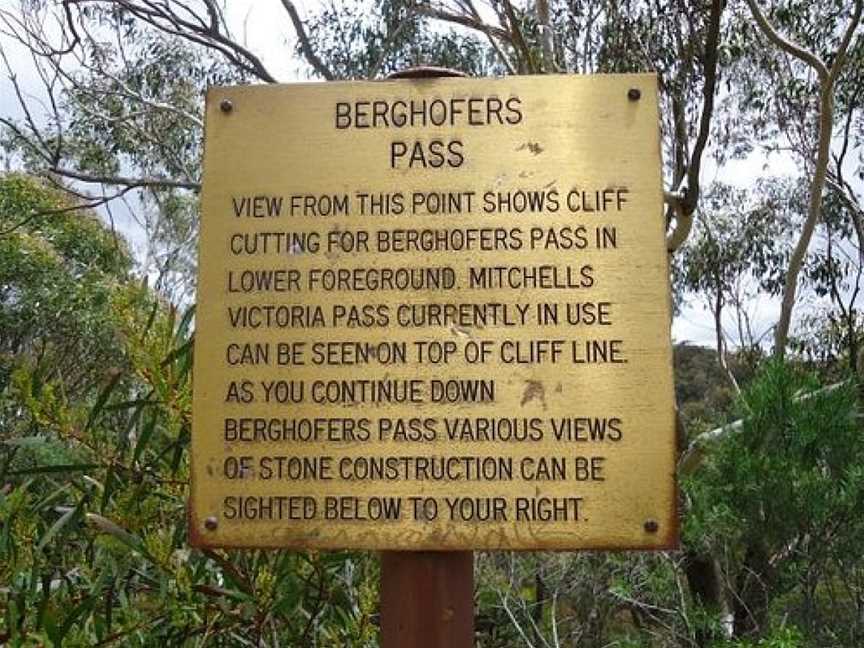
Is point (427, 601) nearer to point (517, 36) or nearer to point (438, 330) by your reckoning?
point (438, 330)

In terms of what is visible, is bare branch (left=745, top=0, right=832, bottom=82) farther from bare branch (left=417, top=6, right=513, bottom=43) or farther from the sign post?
the sign post

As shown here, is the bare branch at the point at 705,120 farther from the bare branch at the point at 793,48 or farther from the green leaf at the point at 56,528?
the green leaf at the point at 56,528

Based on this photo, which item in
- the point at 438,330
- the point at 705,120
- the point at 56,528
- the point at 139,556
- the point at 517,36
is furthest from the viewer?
the point at 517,36

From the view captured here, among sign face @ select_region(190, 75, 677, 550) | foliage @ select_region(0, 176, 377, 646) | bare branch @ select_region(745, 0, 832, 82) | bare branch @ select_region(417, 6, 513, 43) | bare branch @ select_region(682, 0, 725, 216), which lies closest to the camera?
sign face @ select_region(190, 75, 677, 550)

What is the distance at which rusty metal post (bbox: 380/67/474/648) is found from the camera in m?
1.97

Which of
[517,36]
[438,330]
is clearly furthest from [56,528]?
[517,36]

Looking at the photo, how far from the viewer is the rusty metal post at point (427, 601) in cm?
197

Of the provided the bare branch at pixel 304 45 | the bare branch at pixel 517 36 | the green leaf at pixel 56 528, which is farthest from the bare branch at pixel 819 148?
the green leaf at pixel 56 528

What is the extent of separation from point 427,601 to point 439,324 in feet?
1.76

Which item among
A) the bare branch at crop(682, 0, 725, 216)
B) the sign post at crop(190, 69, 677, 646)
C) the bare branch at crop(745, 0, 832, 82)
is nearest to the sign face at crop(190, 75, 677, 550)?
the sign post at crop(190, 69, 677, 646)

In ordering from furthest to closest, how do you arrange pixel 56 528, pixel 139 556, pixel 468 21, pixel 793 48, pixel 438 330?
pixel 468 21 < pixel 793 48 < pixel 139 556 < pixel 56 528 < pixel 438 330

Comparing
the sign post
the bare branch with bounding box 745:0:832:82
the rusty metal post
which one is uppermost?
the bare branch with bounding box 745:0:832:82

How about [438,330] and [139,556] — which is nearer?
[438,330]

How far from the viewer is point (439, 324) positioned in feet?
6.45
